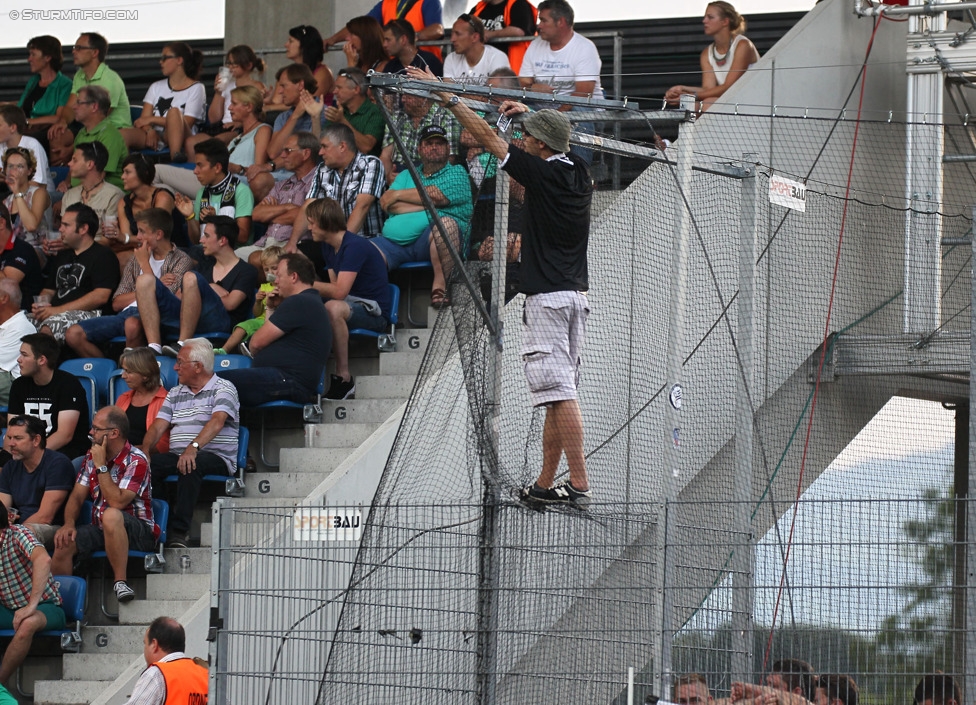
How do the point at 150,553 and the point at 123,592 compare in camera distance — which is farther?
the point at 150,553

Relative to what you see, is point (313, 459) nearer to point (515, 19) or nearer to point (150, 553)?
point (150, 553)

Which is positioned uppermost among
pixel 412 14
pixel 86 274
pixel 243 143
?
pixel 412 14

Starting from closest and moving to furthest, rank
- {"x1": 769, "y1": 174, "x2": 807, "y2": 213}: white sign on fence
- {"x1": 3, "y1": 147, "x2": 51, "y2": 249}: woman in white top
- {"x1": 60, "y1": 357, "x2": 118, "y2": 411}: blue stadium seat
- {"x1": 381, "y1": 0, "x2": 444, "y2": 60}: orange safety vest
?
{"x1": 769, "y1": 174, "x2": 807, "y2": 213}: white sign on fence < {"x1": 60, "y1": 357, "x2": 118, "y2": 411}: blue stadium seat < {"x1": 3, "y1": 147, "x2": 51, "y2": 249}: woman in white top < {"x1": 381, "y1": 0, "x2": 444, "y2": 60}: orange safety vest

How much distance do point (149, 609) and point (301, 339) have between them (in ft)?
6.03

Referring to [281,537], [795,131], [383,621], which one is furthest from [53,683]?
[795,131]

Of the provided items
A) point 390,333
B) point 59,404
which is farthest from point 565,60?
point 59,404

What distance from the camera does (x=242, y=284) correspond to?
10938mm

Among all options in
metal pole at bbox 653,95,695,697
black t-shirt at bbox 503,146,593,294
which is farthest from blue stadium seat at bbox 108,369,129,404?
metal pole at bbox 653,95,695,697

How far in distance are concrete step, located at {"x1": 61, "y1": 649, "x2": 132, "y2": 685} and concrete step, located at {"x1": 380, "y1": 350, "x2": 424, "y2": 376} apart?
234cm

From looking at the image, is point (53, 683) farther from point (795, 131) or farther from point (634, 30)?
point (634, 30)

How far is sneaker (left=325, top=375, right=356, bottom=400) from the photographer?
33.1 ft

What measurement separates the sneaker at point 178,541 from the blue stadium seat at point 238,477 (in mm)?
343

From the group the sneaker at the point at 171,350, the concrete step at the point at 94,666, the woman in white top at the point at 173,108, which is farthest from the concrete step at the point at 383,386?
the woman in white top at the point at 173,108

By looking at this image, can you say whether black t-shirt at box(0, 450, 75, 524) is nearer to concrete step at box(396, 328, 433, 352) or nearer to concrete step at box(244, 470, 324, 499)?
concrete step at box(244, 470, 324, 499)
